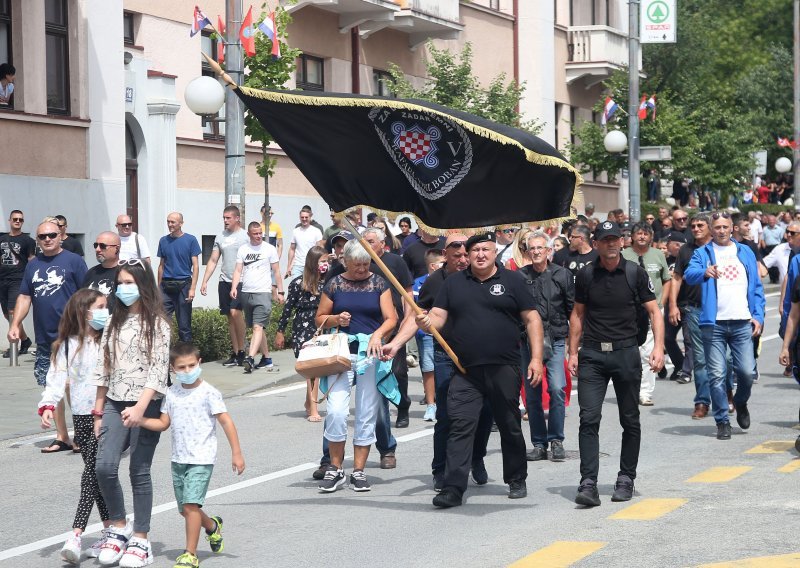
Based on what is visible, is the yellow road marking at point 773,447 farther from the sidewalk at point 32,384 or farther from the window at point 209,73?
the window at point 209,73

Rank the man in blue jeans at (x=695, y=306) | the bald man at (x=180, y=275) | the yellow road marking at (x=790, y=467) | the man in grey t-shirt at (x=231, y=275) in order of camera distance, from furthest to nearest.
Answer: the bald man at (x=180, y=275)
the man in grey t-shirt at (x=231, y=275)
the man in blue jeans at (x=695, y=306)
the yellow road marking at (x=790, y=467)

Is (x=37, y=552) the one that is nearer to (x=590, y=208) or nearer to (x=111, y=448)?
(x=111, y=448)

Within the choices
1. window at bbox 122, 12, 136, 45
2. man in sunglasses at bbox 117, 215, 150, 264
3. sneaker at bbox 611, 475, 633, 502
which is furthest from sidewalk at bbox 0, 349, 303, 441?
window at bbox 122, 12, 136, 45

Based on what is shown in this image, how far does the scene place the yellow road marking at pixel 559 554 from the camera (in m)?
7.54

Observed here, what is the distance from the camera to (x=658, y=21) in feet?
93.2

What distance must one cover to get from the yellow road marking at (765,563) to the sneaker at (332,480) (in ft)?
10.6

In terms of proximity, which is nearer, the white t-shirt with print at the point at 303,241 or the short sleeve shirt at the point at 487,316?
the short sleeve shirt at the point at 487,316

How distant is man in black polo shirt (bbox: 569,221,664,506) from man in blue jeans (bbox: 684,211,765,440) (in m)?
2.72

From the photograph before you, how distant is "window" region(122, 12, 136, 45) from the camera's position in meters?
24.6

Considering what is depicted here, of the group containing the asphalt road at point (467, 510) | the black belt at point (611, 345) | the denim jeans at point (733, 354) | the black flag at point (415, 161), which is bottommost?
the asphalt road at point (467, 510)

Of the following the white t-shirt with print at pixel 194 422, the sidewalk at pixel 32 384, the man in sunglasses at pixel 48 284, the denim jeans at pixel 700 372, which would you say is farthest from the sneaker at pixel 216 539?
the denim jeans at pixel 700 372

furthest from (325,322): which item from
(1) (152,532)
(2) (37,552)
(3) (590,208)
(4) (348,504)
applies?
(3) (590,208)

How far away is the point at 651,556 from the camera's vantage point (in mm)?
7676

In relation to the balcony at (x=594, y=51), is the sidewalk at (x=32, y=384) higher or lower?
lower
